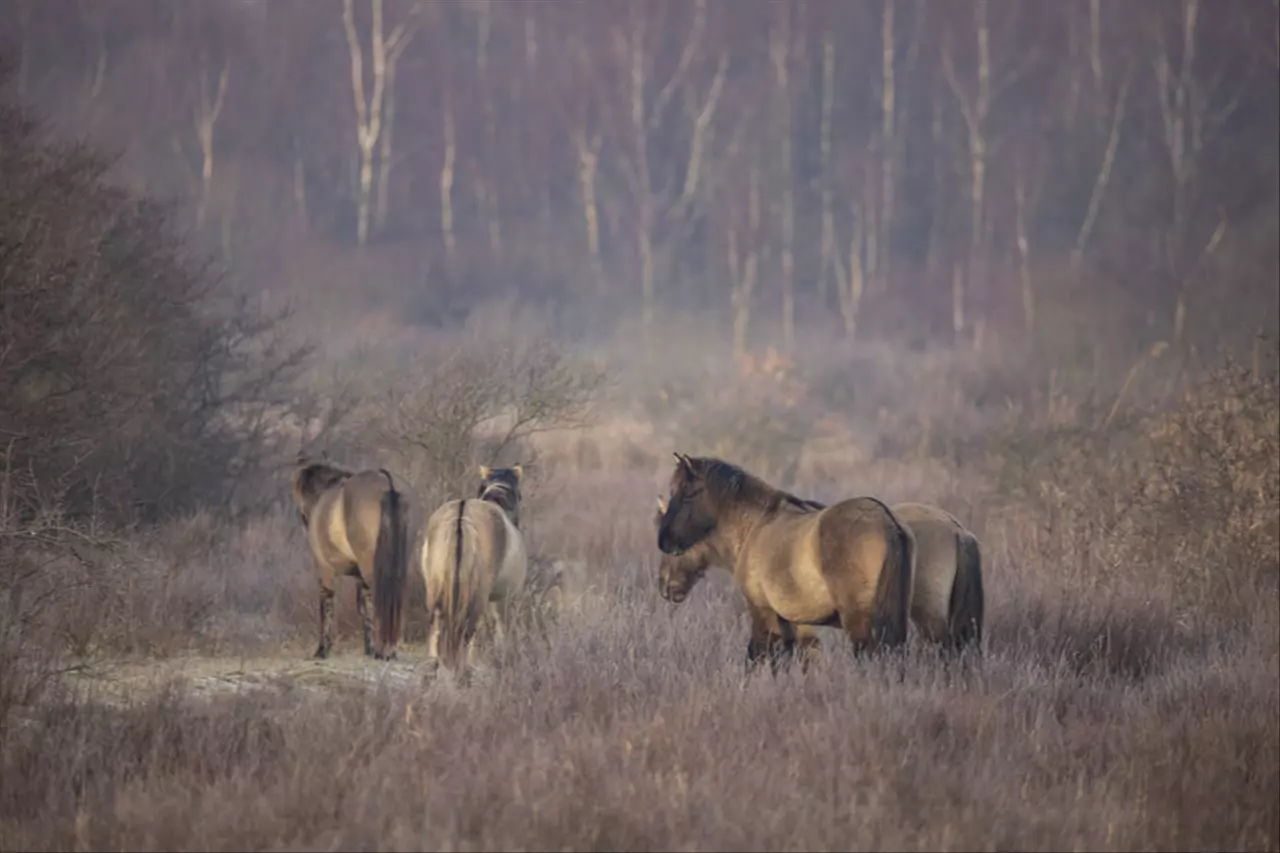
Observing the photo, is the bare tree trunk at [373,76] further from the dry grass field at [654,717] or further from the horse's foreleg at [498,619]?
the horse's foreleg at [498,619]

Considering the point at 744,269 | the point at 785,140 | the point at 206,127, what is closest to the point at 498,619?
the point at 206,127

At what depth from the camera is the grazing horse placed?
7180 millimetres

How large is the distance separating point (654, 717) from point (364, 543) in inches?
126

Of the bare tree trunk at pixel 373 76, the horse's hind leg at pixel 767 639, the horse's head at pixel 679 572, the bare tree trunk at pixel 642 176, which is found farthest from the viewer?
the bare tree trunk at pixel 642 176

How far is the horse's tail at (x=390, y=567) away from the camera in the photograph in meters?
8.84

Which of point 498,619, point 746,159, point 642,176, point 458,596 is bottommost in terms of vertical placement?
point 498,619

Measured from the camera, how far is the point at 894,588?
716 cm

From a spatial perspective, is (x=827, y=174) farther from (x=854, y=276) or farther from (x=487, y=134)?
(x=487, y=134)

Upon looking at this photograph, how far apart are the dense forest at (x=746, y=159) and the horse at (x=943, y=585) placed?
21701mm

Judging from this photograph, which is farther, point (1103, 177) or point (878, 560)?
point (1103, 177)

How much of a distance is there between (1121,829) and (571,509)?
1048cm

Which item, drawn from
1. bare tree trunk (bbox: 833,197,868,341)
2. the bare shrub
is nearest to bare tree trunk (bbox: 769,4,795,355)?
bare tree trunk (bbox: 833,197,868,341)

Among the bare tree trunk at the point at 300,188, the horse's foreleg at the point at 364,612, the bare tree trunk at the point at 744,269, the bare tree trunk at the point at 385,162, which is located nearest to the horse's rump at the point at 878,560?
the horse's foreleg at the point at 364,612

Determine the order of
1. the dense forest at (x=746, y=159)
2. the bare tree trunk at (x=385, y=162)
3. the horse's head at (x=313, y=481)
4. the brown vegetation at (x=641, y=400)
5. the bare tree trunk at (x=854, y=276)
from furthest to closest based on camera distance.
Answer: the bare tree trunk at (x=854, y=276) → the bare tree trunk at (x=385, y=162) → the dense forest at (x=746, y=159) → the horse's head at (x=313, y=481) → the brown vegetation at (x=641, y=400)
